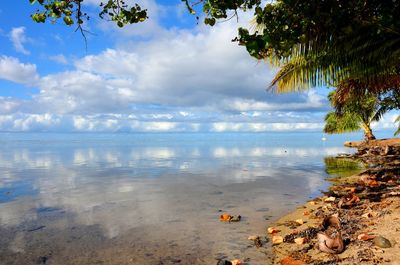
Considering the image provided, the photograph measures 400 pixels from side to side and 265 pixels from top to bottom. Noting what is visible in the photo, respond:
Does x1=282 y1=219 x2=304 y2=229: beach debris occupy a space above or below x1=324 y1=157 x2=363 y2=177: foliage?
below

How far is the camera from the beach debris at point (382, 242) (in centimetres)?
554

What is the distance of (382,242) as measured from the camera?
18.4 feet

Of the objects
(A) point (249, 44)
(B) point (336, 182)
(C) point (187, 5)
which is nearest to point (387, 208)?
(A) point (249, 44)

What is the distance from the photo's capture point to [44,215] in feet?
31.4

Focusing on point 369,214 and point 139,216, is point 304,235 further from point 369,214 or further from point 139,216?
point 139,216

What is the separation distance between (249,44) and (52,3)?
318cm

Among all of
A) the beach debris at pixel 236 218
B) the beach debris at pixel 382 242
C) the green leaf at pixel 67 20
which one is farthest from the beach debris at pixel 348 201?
the green leaf at pixel 67 20

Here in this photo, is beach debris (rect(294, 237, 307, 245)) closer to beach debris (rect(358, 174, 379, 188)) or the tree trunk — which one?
beach debris (rect(358, 174, 379, 188))

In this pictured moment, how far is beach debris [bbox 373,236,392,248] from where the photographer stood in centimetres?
554

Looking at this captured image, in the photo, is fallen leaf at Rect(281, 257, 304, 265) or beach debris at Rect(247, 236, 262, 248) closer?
fallen leaf at Rect(281, 257, 304, 265)

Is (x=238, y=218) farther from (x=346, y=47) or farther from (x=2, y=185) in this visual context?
(x=2, y=185)

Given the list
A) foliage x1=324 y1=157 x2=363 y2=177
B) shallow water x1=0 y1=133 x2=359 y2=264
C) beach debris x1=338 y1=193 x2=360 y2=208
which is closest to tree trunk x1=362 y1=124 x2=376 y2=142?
foliage x1=324 y1=157 x2=363 y2=177

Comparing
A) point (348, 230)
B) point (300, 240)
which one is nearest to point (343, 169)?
point (348, 230)

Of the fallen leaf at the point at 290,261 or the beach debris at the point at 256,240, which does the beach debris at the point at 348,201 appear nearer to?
the beach debris at the point at 256,240
